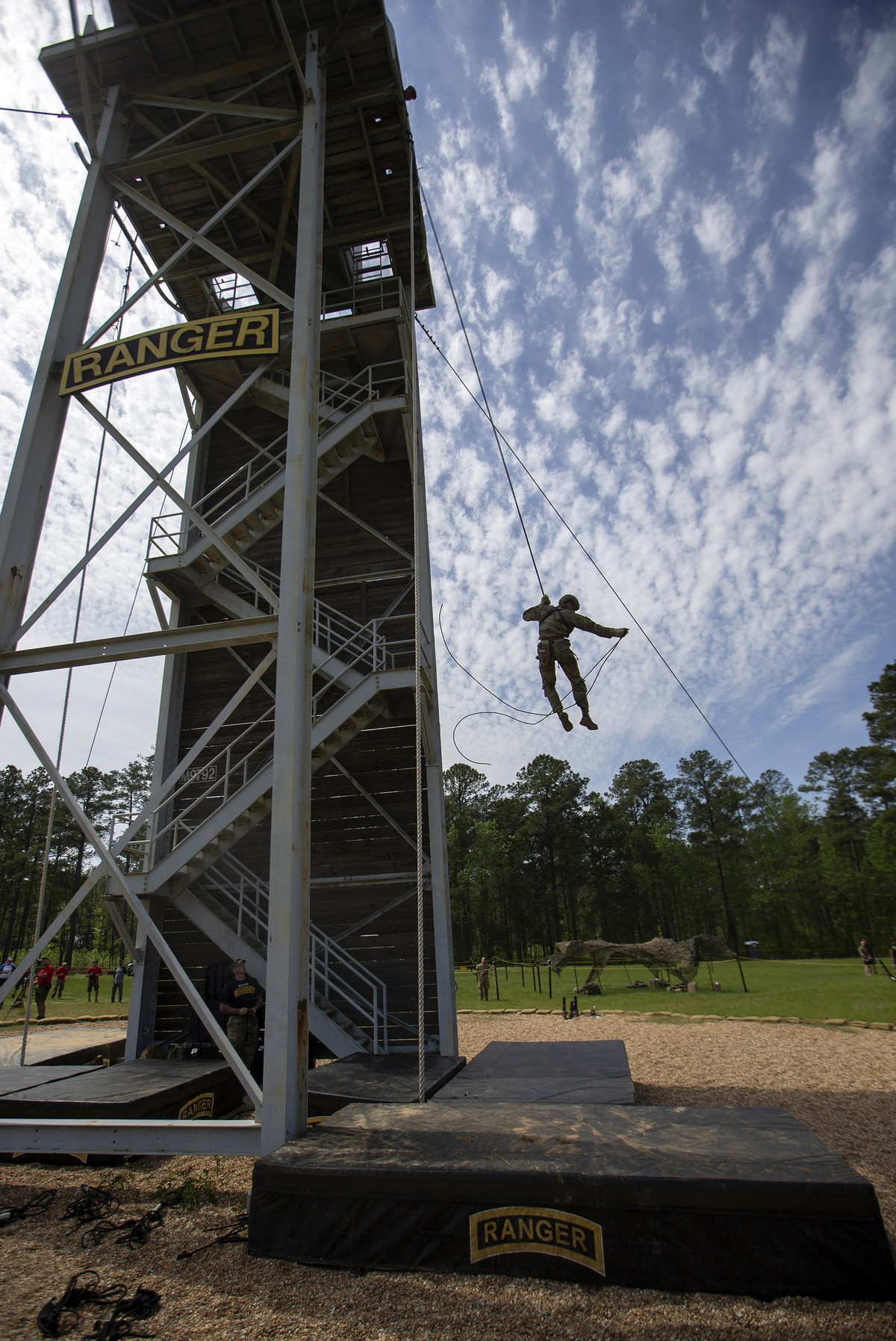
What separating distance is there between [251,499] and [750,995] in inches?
709

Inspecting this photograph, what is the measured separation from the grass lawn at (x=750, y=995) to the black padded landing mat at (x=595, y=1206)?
7.44 metres

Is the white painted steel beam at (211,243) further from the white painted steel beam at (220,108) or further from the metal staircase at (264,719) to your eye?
the metal staircase at (264,719)

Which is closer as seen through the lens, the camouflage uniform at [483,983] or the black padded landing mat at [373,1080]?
the black padded landing mat at [373,1080]

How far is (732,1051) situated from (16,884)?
5095 centimetres

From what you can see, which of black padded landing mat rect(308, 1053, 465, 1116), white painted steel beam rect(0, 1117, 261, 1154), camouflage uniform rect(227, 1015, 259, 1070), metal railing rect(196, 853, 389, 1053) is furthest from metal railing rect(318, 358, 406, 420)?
white painted steel beam rect(0, 1117, 261, 1154)

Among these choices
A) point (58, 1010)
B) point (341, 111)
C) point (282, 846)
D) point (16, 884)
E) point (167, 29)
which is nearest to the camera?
point (282, 846)

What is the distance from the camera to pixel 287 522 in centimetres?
559

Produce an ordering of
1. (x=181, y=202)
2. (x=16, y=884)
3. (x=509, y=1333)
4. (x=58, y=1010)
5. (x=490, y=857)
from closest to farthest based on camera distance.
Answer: (x=509, y=1333) < (x=181, y=202) < (x=58, y=1010) < (x=16, y=884) < (x=490, y=857)

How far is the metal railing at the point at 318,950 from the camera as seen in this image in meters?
9.12

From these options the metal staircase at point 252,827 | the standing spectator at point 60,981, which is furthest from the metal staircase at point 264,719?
the standing spectator at point 60,981

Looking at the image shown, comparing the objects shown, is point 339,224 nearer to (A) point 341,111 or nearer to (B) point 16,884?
(A) point 341,111

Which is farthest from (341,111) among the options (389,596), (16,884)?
(16,884)

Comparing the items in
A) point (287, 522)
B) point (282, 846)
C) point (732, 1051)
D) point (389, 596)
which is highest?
point (389, 596)

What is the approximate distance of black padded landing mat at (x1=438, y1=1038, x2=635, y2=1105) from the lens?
5.84 m
